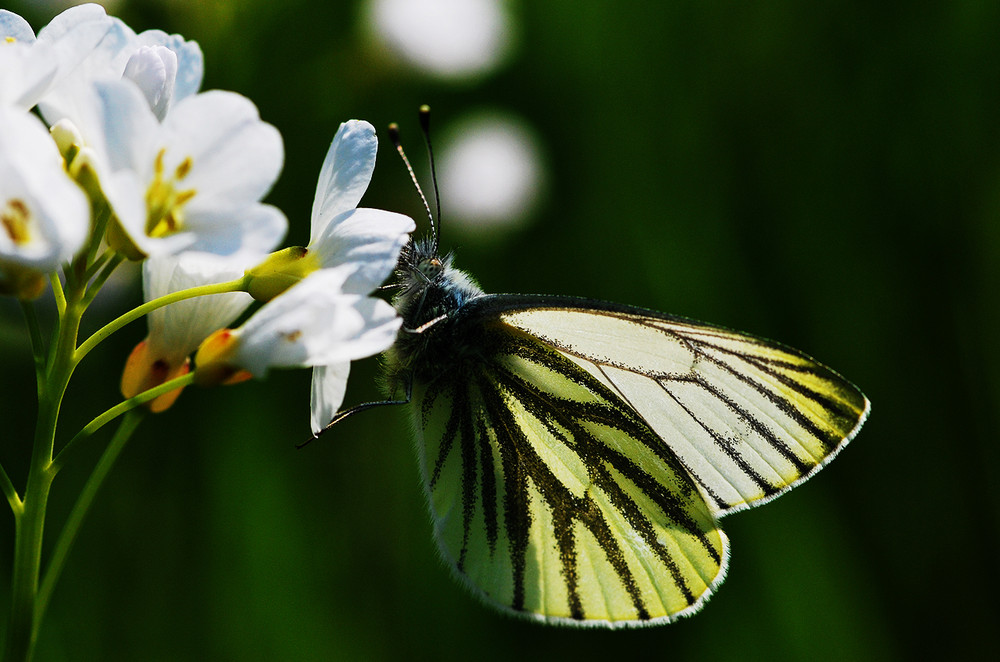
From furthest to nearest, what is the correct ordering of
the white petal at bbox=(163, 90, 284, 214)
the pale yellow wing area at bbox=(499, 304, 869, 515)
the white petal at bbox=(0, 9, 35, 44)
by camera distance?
the pale yellow wing area at bbox=(499, 304, 869, 515)
the white petal at bbox=(0, 9, 35, 44)
the white petal at bbox=(163, 90, 284, 214)

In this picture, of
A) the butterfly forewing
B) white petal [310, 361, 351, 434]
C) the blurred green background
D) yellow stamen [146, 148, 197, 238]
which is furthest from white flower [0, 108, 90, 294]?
the blurred green background

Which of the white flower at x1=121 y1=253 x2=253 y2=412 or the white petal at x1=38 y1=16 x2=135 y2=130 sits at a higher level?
the white petal at x1=38 y1=16 x2=135 y2=130

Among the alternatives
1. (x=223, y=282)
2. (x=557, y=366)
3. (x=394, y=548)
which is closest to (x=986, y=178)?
(x=557, y=366)

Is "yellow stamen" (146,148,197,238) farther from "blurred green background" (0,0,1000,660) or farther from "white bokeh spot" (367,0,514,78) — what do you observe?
"white bokeh spot" (367,0,514,78)

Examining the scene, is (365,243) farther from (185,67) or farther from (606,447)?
(606,447)

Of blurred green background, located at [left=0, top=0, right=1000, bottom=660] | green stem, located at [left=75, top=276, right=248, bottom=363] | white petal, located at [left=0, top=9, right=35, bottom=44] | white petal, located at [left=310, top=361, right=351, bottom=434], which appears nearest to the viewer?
green stem, located at [left=75, top=276, right=248, bottom=363]

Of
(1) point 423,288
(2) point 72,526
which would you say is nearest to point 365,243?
(2) point 72,526
